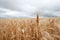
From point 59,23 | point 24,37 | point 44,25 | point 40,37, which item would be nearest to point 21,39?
point 24,37

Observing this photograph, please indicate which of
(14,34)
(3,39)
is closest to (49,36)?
(14,34)

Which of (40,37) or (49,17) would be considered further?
(49,17)

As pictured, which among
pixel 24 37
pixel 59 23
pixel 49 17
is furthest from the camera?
pixel 49 17

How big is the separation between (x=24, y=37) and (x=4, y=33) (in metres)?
0.22

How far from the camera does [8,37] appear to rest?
1.39 m

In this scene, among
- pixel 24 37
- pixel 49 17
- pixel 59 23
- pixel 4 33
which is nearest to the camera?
pixel 24 37

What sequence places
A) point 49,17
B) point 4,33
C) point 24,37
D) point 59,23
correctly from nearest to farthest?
point 24,37
point 4,33
point 59,23
point 49,17

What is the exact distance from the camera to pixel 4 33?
143 cm

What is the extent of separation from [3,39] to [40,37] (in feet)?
1.14

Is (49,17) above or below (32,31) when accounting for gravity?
above

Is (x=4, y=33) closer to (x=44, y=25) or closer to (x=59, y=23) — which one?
(x=44, y=25)

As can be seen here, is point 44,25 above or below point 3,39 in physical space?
above

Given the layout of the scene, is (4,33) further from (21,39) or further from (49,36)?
(49,36)

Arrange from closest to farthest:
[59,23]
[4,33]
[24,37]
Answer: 1. [24,37]
2. [4,33]
3. [59,23]
